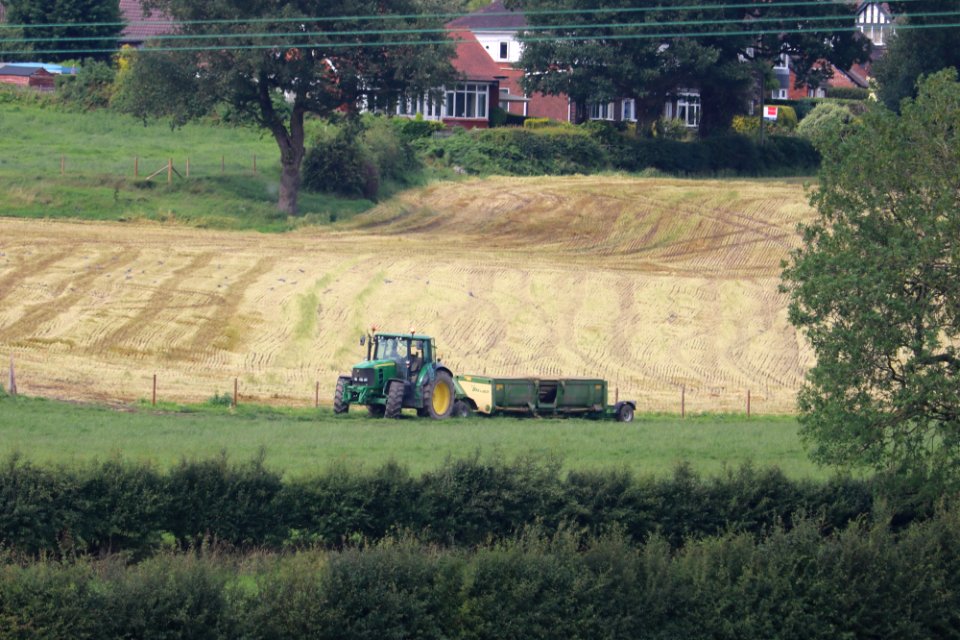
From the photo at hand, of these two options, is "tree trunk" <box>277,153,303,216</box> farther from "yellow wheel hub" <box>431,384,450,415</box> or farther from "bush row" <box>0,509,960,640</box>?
"bush row" <box>0,509,960,640</box>

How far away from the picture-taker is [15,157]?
56.2 m

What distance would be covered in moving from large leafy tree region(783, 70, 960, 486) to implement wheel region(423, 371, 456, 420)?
37.9 feet

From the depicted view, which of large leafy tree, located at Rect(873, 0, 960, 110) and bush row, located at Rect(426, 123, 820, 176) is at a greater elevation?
large leafy tree, located at Rect(873, 0, 960, 110)

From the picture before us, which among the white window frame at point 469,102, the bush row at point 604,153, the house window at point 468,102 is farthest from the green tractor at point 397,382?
the house window at point 468,102

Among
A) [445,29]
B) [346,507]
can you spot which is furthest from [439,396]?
[445,29]

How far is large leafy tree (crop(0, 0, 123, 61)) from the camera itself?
7119 cm

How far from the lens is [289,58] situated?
165ft

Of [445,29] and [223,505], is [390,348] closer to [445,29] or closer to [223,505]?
[223,505]

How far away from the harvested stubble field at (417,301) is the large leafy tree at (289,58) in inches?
192

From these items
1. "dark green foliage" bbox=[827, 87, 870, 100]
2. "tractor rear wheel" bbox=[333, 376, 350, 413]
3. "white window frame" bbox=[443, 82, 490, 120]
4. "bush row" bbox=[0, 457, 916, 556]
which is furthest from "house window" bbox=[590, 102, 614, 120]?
"bush row" bbox=[0, 457, 916, 556]

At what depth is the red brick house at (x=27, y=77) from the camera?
2795 inches

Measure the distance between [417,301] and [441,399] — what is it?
10988 mm

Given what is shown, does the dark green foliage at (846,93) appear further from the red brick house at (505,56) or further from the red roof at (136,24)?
the red roof at (136,24)

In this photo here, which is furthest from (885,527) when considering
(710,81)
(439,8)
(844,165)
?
(710,81)
